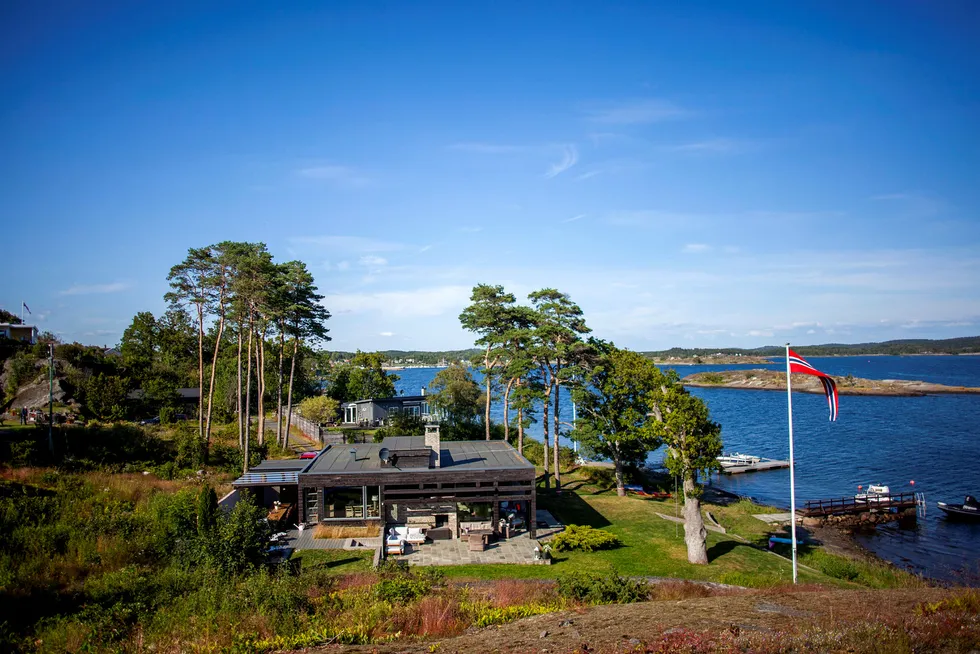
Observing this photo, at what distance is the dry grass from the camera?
22.5m

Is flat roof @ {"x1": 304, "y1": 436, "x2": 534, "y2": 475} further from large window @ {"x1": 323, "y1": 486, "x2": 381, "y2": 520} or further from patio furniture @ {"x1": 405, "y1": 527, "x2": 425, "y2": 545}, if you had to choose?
patio furniture @ {"x1": 405, "y1": 527, "x2": 425, "y2": 545}

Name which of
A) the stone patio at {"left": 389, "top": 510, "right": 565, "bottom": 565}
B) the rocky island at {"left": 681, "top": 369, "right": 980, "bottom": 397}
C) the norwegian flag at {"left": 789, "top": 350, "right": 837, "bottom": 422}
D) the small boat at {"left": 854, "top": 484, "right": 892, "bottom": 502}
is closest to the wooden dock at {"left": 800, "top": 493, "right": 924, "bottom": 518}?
the small boat at {"left": 854, "top": 484, "right": 892, "bottom": 502}

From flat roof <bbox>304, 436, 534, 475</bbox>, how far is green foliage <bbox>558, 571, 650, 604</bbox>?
808 cm

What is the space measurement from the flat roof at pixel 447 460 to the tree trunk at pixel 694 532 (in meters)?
6.03

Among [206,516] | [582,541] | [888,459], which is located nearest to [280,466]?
[206,516]

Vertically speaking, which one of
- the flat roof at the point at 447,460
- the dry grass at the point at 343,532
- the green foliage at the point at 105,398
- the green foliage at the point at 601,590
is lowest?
the dry grass at the point at 343,532

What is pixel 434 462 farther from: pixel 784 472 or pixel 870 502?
pixel 784 472

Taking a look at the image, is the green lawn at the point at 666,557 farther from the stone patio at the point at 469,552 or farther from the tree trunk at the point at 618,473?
the tree trunk at the point at 618,473

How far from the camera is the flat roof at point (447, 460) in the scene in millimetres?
23359

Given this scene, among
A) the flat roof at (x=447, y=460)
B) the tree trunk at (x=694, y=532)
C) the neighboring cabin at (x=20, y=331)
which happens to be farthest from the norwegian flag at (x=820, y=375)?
the neighboring cabin at (x=20, y=331)

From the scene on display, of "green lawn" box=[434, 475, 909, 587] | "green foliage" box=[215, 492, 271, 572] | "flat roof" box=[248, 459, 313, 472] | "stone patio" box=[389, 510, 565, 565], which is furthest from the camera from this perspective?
"flat roof" box=[248, 459, 313, 472]

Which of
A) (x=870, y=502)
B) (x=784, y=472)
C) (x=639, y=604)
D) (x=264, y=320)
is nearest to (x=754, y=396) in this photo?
(x=784, y=472)

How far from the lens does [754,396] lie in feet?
407

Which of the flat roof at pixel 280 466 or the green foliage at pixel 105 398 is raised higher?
the green foliage at pixel 105 398
